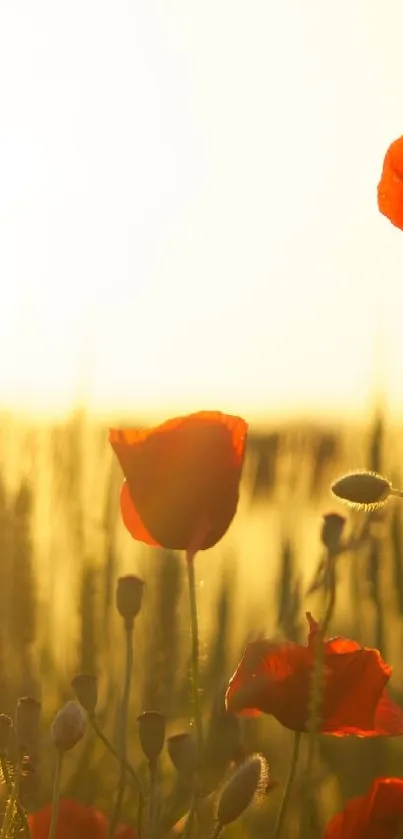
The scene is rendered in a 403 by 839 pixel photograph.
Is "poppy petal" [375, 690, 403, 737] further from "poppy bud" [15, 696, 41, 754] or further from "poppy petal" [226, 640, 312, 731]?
"poppy bud" [15, 696, 41, 754]

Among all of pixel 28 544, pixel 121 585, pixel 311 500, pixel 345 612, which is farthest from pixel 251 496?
pixel 121 585

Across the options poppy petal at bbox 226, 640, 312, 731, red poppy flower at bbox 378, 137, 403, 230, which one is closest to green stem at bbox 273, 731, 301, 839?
poppy petal at bbox 226, 640, 312, 731

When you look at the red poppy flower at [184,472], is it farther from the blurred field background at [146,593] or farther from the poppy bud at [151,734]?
the blurred field background at [146,593]

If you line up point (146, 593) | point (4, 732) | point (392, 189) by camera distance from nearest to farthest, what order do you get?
1. point (4, 732)
2. point (392, 189)
3. point (146, 593)

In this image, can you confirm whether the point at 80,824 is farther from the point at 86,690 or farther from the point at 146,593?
the point at 146,593

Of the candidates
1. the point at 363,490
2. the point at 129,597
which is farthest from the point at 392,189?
the point at 129,597
